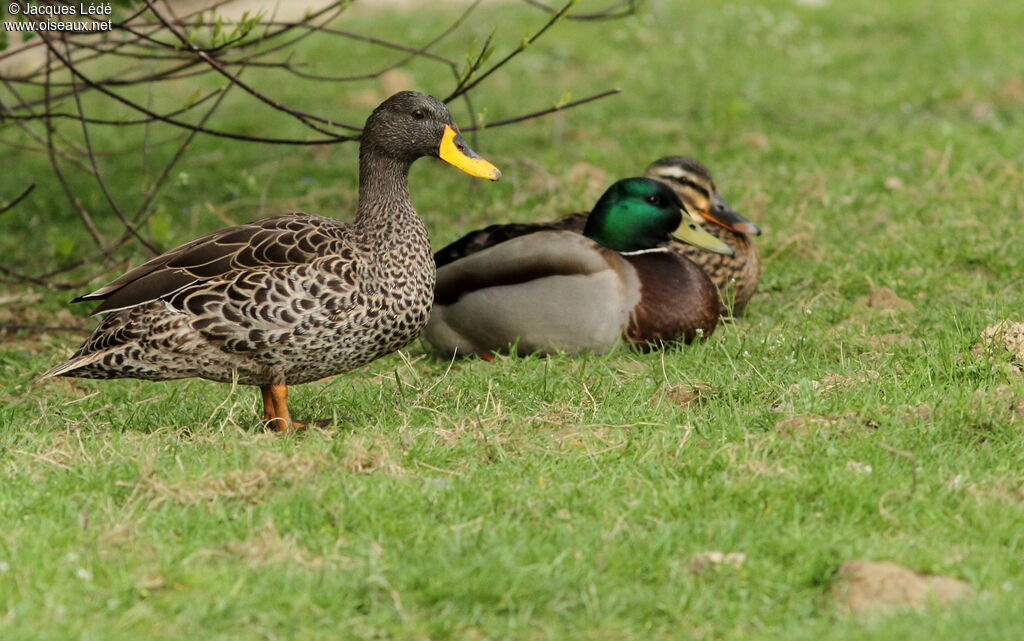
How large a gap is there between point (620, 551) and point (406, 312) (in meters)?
1.56

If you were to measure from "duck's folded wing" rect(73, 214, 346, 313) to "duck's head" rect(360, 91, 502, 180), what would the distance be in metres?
0.47

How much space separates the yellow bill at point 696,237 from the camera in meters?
6.63

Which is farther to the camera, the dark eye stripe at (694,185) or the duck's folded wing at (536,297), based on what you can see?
the dark eye stripe at (694,185)

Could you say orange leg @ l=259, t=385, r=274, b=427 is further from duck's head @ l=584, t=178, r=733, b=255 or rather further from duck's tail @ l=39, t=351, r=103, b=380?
duck's head @ l=584, t=178, r=733, b=255

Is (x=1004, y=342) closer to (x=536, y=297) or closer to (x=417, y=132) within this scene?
(x=536, y=297)

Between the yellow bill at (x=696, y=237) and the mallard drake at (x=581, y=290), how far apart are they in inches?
5.7

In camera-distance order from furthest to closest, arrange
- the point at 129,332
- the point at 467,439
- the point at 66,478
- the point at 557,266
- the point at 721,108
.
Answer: the point at 721,108
the point at 557,266
the point at 129,332
the point at 467,439
the point at 66,478

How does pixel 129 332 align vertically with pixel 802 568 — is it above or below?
above

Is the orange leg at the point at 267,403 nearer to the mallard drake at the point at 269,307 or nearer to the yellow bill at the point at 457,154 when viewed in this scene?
the mallard drake at the point at 269,307

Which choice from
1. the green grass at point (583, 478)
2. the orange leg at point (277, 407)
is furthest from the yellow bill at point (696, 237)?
the orange leg at point (277, 407)

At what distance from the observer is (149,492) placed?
13.0ft

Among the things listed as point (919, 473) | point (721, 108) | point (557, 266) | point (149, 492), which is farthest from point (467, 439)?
point (721, 108)

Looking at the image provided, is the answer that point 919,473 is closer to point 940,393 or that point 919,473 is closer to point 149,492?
point 940,393

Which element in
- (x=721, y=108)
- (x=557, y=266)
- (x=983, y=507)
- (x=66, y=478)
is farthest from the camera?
(x=721, y=108)
